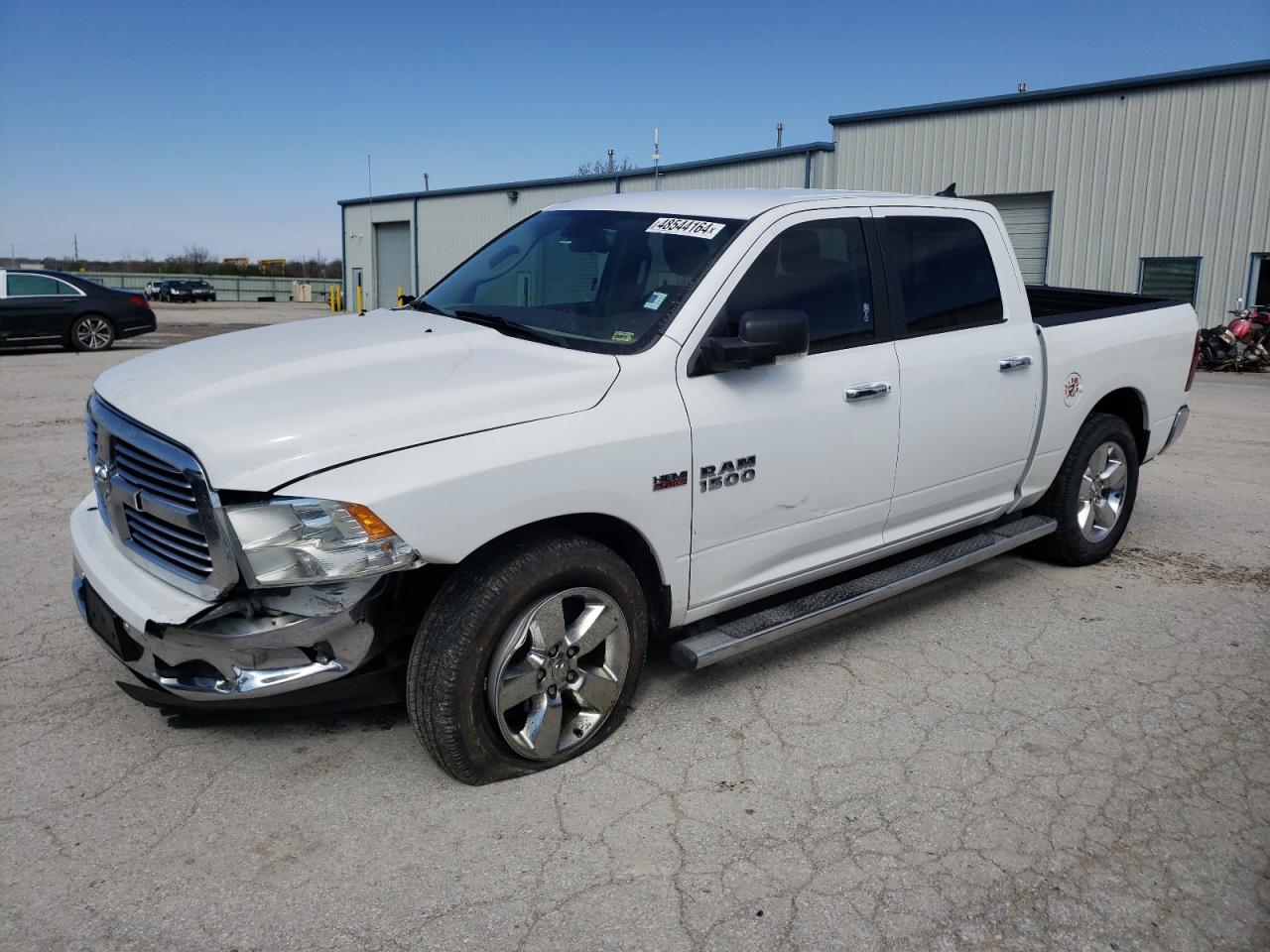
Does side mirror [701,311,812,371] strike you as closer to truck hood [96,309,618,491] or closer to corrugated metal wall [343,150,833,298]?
truck hood [96,309,618,491]

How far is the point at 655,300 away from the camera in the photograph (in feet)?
12.3

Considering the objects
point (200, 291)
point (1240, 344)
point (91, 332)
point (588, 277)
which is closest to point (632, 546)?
point (588, 277)

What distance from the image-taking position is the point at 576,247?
4.36 m

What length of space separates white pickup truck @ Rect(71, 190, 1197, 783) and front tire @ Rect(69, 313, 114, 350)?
1508 cm

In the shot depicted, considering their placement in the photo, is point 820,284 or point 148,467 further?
point 820,284

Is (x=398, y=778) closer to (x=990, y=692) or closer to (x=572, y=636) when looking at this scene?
(x=572, y=636)

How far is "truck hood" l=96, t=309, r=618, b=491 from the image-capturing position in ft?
9.49

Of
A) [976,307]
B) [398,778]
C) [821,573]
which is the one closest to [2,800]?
[398,778]

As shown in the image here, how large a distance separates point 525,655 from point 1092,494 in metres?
3.66

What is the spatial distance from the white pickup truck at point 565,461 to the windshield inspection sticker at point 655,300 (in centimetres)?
3

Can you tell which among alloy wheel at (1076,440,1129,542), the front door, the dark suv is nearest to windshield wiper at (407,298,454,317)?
the front door

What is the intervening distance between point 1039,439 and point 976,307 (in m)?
0.80

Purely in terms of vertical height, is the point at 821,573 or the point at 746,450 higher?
the point at 746,450

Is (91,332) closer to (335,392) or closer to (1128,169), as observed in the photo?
(335,392)
